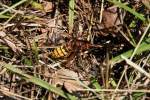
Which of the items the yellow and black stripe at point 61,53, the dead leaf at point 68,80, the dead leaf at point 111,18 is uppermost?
the dead leaf at point 111,18

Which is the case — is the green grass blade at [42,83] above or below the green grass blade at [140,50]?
below

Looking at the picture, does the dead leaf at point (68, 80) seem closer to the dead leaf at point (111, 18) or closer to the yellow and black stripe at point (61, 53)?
the yellow and black stripe at point (61, 53)

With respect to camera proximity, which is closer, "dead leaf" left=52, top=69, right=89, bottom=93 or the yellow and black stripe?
"dead leaf" left=52, top=69, right=89, bottom=93

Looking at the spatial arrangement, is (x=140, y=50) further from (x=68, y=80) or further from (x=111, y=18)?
(x=68, y=80)

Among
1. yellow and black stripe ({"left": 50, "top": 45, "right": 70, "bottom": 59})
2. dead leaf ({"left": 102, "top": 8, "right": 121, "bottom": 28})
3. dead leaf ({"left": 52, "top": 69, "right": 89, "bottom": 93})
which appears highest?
dead leaf ({"left": 102, "top": 8, "right": 121, "bottom": 28})

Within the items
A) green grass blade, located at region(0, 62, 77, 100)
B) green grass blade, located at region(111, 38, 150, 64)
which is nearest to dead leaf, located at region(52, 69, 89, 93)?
green grass blade, located at region(0, 62, 77, 100)

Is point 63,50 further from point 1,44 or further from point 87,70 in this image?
point 1,44

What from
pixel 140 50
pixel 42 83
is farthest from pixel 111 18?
pixel 42 83

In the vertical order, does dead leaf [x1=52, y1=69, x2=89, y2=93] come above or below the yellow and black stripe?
below

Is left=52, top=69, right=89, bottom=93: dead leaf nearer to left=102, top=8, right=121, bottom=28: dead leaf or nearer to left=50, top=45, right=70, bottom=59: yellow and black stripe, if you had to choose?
left=50, top=45, right=70, bottom=59: yellow and black stripe

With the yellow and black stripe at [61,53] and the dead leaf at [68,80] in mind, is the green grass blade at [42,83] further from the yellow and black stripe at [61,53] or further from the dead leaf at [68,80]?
the yellow and black stripe at [61,53]

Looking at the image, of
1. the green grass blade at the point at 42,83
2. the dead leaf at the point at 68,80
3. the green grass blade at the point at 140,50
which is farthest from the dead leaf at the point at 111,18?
the green grass blade at the point at 42,83

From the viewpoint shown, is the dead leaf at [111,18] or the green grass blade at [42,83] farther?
the dead leaf at [111,18]
